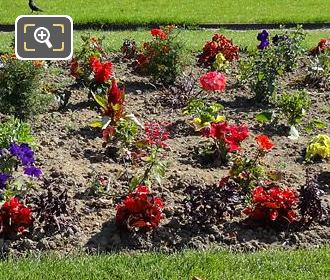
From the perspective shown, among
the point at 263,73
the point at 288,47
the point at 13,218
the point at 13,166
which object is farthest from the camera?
the point at 288,47

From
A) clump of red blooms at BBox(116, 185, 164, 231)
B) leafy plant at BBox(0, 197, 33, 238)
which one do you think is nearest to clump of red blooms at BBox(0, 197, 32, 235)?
leafy plant at BBox(0, 197, 33, 238)

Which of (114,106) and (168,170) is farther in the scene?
(114,106)

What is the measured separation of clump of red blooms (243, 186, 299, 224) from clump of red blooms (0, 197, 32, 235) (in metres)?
1.43

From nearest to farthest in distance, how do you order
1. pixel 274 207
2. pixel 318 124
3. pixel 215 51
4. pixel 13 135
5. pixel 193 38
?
pixel 274 207 < pixel 13 135 < pixel 318 124 < pixel 215 51 < pixel 193 38

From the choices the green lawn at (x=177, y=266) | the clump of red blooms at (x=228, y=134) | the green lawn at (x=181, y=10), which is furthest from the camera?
the green lawn at (x=181, y=10)

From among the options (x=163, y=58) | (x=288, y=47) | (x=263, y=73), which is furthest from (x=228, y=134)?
(x=288, y=47)

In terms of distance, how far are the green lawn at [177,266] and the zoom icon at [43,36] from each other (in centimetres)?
206

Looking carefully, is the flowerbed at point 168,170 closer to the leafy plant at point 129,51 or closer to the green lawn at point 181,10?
the leafy plant at point 129,51

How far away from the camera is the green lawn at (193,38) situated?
34.2 ft

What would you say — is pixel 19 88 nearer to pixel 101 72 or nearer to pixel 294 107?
pixel 101 72

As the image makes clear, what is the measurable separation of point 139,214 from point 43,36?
1.83 metres

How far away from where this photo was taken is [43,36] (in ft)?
19.1

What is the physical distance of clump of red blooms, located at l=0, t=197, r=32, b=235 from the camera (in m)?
4.64

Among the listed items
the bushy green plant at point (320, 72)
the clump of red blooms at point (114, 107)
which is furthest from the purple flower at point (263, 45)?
the clump of red blooms at point (114, 107)
